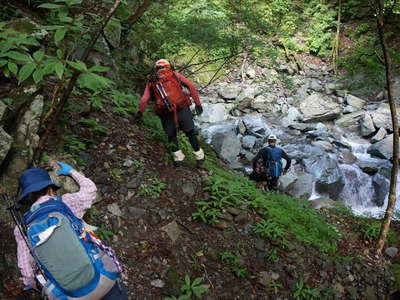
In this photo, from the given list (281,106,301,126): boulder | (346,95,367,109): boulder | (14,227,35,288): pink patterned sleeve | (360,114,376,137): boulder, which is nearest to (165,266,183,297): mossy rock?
(14,227,35,288): pink patterned sleeve

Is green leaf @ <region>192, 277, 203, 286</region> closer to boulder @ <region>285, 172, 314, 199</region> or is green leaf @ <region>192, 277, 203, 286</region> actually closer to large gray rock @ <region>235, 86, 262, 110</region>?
boulder @ <region>285, 172, 314, 199</region>

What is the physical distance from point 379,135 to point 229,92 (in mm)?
7043

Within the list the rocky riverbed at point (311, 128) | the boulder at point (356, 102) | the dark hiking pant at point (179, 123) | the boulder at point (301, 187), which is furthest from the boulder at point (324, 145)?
the dark hiking pant at point (179, 123)

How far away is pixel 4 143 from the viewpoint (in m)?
3.56

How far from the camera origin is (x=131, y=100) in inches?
276

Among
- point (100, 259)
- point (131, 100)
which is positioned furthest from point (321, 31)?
point (100, 259)

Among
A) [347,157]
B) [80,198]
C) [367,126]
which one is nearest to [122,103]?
[80,198]

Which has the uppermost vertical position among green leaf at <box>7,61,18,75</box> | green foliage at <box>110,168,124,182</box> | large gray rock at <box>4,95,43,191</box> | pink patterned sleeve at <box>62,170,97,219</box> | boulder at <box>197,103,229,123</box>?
green leaf at <box>7,61,18,75</box>

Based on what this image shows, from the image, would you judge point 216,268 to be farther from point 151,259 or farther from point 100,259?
point 100,259

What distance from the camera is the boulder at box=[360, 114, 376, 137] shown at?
1352 centimetres

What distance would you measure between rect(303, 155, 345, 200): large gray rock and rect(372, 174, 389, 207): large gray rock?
98 cm

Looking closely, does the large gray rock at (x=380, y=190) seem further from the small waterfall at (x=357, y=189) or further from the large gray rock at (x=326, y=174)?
the large gray rock at (x=326, y=174)

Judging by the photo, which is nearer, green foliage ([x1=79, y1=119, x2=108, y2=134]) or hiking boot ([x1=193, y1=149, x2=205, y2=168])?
green foliage ([x1=79, y1=119, x2=108, y2=134])

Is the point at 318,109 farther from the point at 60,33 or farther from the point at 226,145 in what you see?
the point at 60,33
